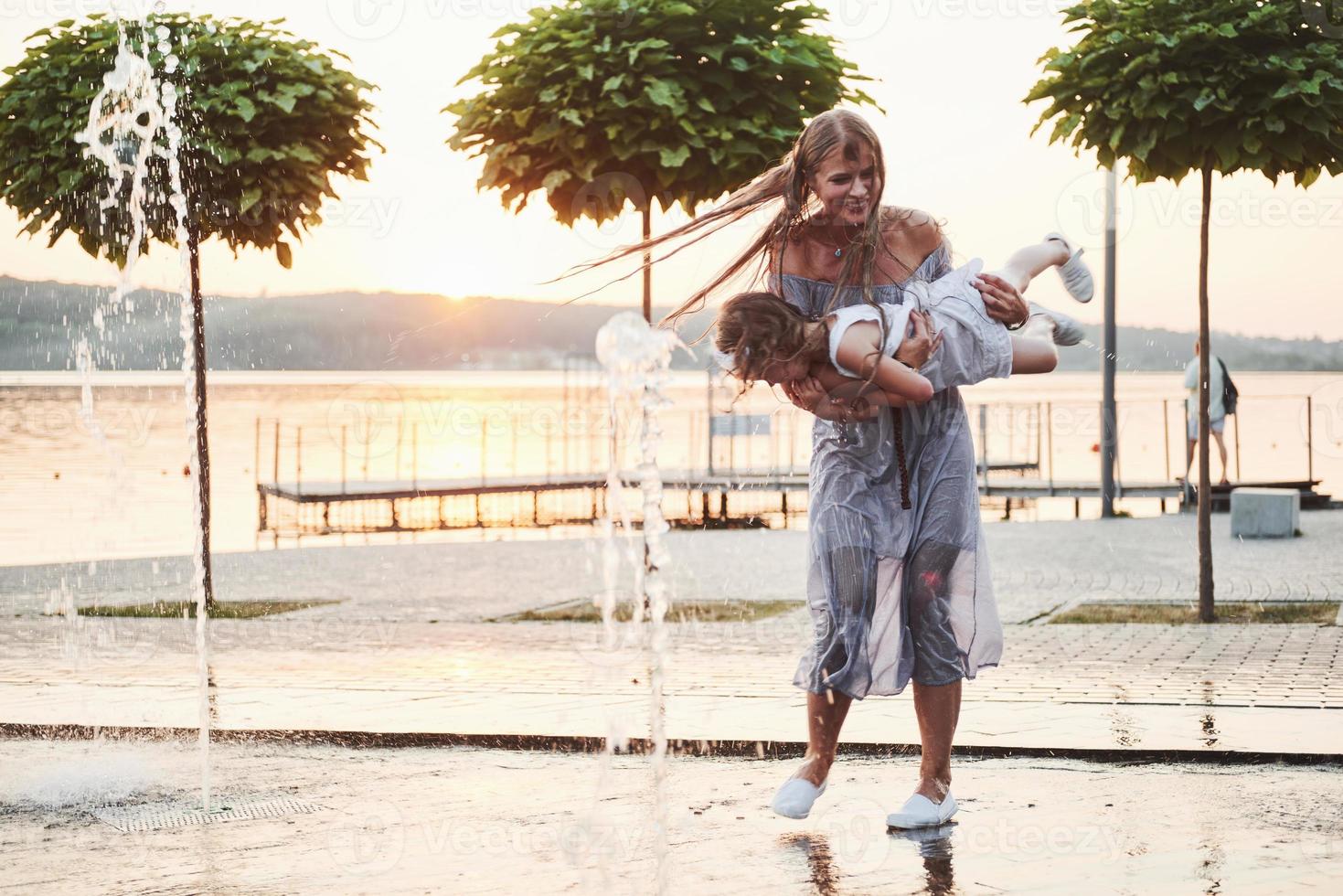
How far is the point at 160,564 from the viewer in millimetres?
15156

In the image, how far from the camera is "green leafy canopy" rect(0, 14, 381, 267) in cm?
1098

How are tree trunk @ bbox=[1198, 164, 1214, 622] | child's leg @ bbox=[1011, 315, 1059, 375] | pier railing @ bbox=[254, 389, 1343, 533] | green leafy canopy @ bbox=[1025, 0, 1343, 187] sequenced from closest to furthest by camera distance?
child's leg @ bbox=[1011, 315, 1059, 375], green leafy canopy @ bbox=[1025, 0, 1343, 187], tree trunk @ bbox=[1198, 164, 1214, 622], pier railing @ bbox=[254, 389, 1343, 533]

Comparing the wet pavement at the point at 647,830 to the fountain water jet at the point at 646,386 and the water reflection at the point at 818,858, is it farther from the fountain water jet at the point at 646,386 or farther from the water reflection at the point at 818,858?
the fountain water jet at the point at 646,386

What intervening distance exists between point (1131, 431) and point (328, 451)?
19.8 m

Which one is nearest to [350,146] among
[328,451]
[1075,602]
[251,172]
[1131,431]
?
[251,172]

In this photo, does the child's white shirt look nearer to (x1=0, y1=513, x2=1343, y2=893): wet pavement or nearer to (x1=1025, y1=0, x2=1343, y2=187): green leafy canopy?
(x1=0, y1=513, x2=1343, y2=893): wet pavement

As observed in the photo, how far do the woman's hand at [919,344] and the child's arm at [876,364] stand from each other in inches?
3.5

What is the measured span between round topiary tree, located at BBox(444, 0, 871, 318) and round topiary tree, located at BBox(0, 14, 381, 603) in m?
1.10

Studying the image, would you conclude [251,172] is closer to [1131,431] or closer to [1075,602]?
[1075,602]

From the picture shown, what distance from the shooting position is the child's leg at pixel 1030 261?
508cm

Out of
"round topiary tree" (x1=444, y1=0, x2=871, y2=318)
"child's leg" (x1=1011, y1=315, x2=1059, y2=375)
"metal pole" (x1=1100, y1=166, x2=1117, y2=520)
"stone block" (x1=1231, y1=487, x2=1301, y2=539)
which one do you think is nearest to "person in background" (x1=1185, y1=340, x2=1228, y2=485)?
"metal pole" (x1=1100, y1=166, x2=1117, y2=520)

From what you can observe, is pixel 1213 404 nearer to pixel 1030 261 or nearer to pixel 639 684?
pixel 639 684

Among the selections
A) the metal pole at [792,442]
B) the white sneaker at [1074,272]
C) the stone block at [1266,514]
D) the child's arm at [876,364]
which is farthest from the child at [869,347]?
the stone block at [1266,514]

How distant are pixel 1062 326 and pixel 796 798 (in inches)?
65.7
